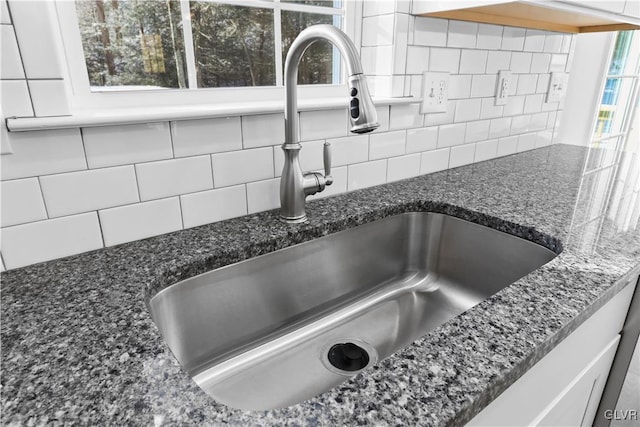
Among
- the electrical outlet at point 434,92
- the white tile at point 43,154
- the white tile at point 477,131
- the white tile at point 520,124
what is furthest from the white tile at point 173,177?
the white tile at point 520,124

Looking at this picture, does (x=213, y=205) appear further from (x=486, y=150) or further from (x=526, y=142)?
(x=526, y=142)

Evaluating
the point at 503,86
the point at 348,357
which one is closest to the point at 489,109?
the point at 503,86

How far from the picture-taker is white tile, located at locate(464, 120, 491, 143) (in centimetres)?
132

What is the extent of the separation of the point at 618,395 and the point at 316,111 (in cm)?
98

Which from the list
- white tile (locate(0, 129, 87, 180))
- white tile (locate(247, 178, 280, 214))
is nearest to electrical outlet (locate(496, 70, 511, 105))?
white tile (locate(247, 178, 280, 214))

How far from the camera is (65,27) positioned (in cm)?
69

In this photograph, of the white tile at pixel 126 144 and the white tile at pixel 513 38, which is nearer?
the white tile at pixel 126 144

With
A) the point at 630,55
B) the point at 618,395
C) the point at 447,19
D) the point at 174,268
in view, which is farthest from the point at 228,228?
the point at 630,55

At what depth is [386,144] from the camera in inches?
42.9

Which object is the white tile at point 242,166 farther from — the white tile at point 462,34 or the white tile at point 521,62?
the white tile at point 521,62

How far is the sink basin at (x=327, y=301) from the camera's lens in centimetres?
70

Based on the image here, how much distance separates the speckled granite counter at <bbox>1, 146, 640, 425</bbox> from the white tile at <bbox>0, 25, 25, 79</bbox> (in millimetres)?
306

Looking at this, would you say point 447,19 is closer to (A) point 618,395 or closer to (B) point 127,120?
(B) point 127,120

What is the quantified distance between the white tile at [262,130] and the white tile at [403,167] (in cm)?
38
